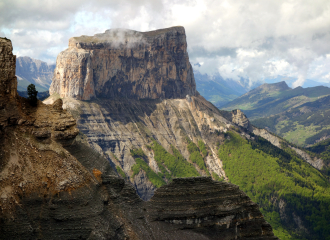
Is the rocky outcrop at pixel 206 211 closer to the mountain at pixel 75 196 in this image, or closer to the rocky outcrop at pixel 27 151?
the mountain at pixel 75 196

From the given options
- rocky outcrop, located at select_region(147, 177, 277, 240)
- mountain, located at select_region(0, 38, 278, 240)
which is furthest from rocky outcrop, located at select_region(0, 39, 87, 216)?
rocky outcrop, located at select_region(147, 177, 277, 240)

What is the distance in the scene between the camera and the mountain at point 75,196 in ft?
172

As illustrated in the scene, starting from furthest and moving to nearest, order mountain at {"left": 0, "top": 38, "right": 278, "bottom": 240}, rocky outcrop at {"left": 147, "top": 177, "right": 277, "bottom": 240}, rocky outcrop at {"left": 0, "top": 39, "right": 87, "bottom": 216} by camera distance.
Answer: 1. rocky outcrop at {"left": 147, "top": 177, "right": 277, "bottom": 240}
2. mountain at {"left": 0, "top": 38, "right": 278, "bottom": 240}
3. rocky outcrop at {"left": 0, "top": 39, "right": 87, "bottom": 216}

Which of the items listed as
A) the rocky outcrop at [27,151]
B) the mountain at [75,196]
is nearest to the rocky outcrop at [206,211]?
the mountain at [75,196]

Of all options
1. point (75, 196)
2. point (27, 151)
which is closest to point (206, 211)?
point (75, 196)

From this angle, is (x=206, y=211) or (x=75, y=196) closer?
(x=75, y=196)

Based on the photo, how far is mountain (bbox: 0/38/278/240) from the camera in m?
52.5

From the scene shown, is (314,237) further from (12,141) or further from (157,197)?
(12,141)

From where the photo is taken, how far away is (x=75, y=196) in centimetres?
5606

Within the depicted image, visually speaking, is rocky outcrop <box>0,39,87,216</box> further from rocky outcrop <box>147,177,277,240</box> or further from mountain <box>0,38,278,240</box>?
rocky outcrop <box>147,177,277,240</box>

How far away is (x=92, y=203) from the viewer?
188 ft

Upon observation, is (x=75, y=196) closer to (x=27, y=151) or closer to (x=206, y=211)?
(x=27, y=151)

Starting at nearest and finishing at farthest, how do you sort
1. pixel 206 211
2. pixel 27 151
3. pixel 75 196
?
1. pixel 27 151
2. pixel 75 196
3. pixel 206 211

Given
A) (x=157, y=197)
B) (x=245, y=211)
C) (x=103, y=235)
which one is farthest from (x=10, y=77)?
Answer: (x=245, y=211)
